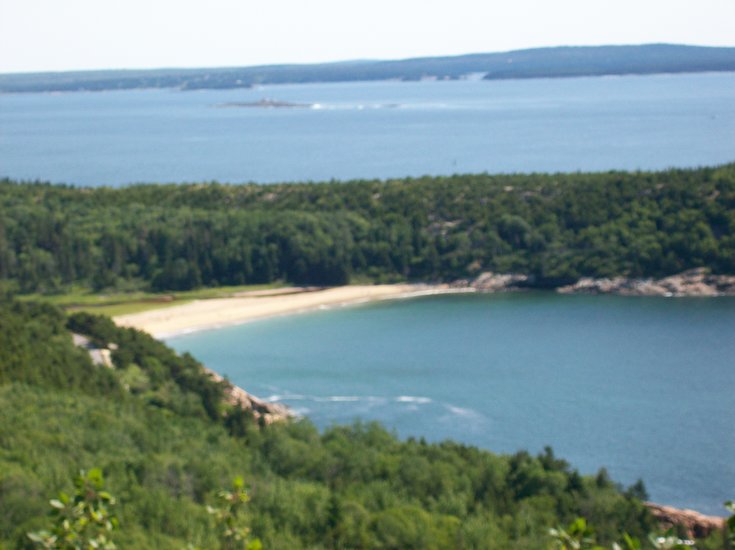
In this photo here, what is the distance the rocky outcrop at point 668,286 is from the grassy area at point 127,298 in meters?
14.5

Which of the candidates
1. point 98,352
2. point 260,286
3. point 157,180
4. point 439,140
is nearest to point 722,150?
point 439,140

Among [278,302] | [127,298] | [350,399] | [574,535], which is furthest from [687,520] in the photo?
[127,298]

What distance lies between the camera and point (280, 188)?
6894 centimetres

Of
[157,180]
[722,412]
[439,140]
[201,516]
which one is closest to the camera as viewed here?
[201,516]

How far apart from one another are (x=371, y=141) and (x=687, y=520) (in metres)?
103

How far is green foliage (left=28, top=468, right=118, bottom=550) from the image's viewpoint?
799 centimetres

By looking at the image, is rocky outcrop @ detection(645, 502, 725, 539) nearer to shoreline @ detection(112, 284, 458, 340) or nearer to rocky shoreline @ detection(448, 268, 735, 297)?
shoreline @ detection(112, 284, 458, 340)

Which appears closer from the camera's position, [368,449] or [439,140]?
[368,449]

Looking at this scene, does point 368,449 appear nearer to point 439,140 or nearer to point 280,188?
point 280,188

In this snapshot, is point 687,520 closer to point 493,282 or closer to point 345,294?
point 345,294

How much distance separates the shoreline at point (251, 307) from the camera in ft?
159

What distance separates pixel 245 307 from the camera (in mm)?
51344

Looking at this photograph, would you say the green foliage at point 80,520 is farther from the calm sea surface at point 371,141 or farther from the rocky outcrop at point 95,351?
the calm sea surface at point 371,141

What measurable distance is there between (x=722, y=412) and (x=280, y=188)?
38927 mm
